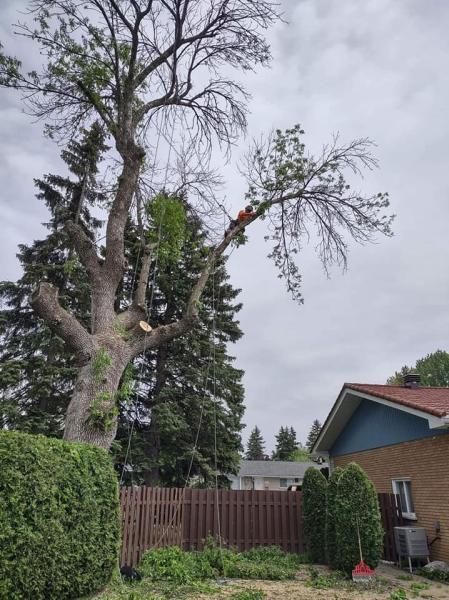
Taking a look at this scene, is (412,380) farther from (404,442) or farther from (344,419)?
(404,442)

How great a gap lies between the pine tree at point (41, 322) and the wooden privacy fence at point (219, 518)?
5.94 m

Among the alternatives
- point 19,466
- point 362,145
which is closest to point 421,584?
point 19,466

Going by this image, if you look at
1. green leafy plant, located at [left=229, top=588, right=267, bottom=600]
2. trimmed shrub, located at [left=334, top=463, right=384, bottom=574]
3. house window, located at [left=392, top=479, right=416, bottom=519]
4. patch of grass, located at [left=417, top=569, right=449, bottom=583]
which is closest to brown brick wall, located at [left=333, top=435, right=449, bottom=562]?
house window, located at [left=392, top=479, right=416, bottom=519]

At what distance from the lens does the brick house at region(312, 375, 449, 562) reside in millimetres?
9273

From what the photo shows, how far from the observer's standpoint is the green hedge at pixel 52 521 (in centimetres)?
430

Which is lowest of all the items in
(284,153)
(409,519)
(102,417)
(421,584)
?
(421,584)

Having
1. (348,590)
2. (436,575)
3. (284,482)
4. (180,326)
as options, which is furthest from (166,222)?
(284,482)

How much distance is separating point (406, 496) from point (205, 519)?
16.2 feet

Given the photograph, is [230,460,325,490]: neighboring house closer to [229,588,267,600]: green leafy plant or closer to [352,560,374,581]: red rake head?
[352,560,374,581]: red rake head

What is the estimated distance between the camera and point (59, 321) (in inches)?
282

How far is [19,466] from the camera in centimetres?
458

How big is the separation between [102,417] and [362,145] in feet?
29.0

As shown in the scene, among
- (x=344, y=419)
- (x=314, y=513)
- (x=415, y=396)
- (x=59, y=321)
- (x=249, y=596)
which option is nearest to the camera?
(x=249, y=596)

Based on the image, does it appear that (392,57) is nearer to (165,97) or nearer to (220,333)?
(165,97)
